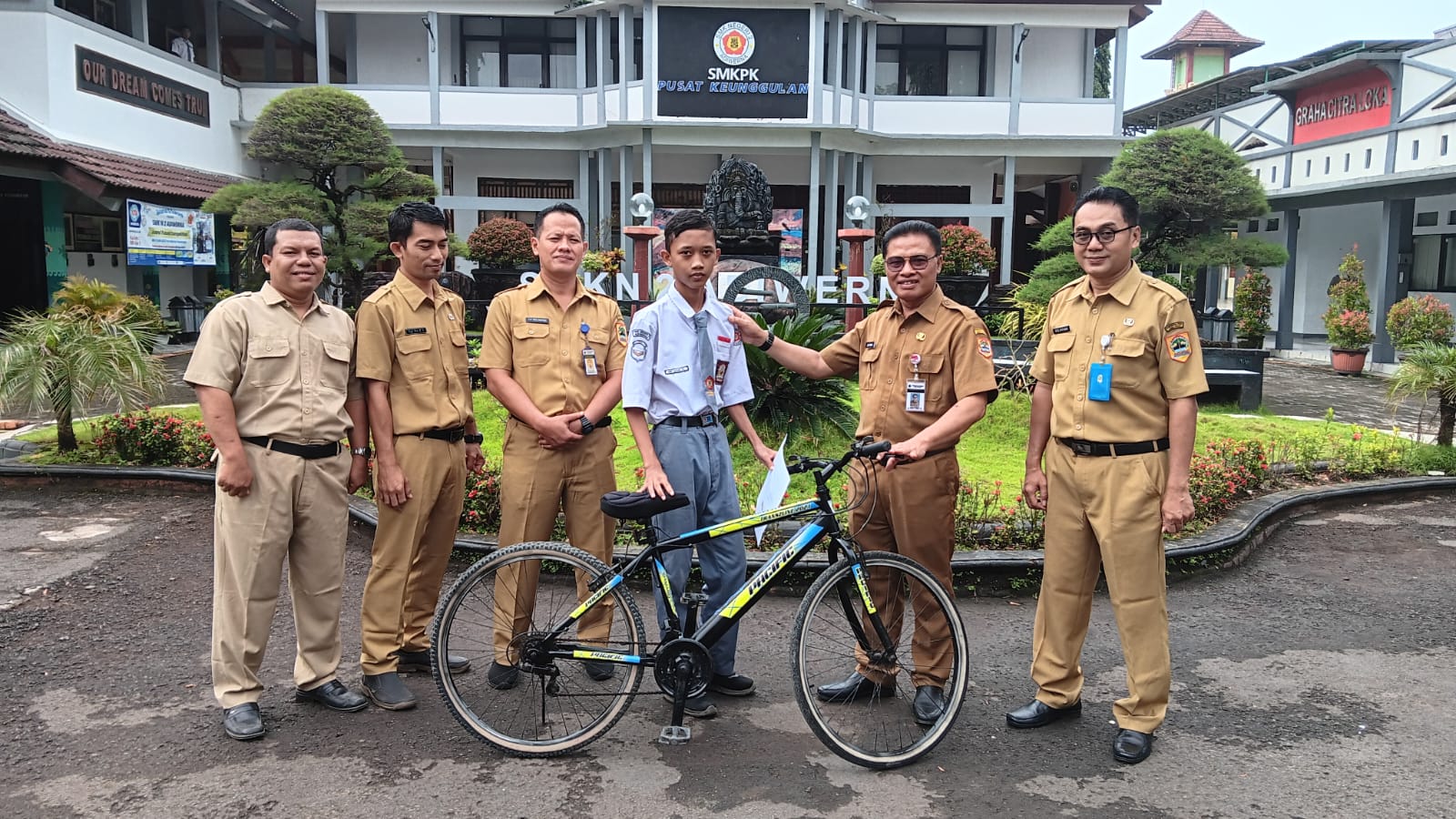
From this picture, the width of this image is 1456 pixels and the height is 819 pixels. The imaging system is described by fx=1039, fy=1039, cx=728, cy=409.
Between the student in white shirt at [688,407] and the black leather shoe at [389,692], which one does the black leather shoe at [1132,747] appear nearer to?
the student in white shirt at [688,407]

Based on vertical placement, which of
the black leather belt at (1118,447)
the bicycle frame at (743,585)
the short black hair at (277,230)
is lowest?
the bicycle frame at (743,585)

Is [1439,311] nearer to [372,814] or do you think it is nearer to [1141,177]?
[1141,177]

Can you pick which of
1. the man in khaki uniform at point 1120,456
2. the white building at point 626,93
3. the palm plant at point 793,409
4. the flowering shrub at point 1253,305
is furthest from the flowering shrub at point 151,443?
the flowering shrub at point 1253,305

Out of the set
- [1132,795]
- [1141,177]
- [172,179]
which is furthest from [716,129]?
[1132,795]

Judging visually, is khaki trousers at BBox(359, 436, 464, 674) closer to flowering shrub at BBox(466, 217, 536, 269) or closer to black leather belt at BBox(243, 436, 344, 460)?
black leather belt at BBox(243, 436, 344, 460)

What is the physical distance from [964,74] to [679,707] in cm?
2033

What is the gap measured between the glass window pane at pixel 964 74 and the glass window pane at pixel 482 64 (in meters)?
9.22

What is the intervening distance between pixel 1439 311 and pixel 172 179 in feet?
62.1

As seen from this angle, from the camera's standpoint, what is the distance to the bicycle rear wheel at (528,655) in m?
3.39

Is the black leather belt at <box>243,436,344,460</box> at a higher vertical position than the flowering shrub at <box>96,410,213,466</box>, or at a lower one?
higher

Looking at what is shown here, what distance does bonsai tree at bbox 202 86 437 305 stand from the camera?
13648 mm

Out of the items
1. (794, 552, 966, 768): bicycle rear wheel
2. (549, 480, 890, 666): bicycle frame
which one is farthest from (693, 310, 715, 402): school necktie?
(794, 552, 966, 768): bicycle rear wheel

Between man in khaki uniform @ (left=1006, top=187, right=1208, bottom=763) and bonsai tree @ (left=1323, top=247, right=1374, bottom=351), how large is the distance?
570 inches

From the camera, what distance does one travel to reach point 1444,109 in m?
16.0
